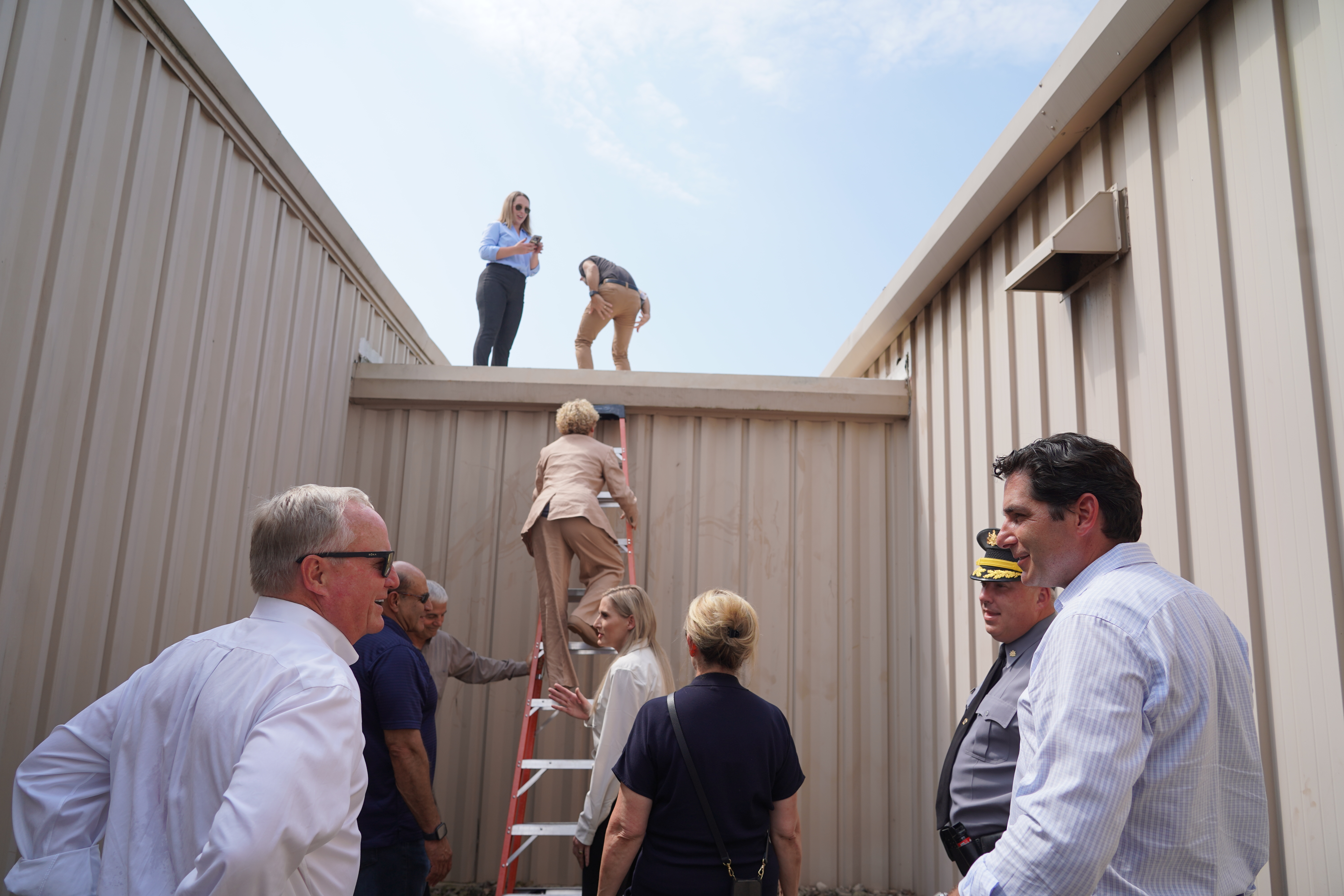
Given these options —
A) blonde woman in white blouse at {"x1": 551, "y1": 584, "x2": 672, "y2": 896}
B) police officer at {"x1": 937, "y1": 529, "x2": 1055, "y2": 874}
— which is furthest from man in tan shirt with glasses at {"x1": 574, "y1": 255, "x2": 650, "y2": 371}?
police officer at {"x1": 937, "y1": 529, "x2": 1055, "y2": 874}

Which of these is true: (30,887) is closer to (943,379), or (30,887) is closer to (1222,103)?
(1222,103)

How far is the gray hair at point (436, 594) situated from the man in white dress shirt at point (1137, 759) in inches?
113

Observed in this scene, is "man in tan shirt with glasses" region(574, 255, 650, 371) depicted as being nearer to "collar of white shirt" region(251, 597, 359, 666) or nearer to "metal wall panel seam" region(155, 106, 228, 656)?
"metal wall panel seam" region(155, 106, 228, 656)

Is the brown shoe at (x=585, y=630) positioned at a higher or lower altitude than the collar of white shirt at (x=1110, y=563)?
lower

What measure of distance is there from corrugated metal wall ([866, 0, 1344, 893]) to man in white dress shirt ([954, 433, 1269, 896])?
87cm

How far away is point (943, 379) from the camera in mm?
4840

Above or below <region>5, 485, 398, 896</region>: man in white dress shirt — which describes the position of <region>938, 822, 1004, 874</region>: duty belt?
below

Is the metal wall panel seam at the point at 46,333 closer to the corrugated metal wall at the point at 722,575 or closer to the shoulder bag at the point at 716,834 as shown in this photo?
the shoulder bag at the point at 716,834

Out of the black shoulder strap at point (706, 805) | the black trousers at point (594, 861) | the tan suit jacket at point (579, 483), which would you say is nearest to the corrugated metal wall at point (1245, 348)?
the black shoulder strap at point (706, 805)

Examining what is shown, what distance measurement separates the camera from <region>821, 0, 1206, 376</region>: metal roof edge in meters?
2.84

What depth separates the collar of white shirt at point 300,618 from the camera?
5.48 feet

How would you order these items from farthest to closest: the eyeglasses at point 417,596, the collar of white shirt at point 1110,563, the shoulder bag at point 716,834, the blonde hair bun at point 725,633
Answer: the eyeglasses at point 417,596 < the blonde hair bun at point 725,633 < the shoulder bag at point 716,834 < the collar of white shirt at point 1110,563

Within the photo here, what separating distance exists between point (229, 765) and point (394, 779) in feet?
5.25

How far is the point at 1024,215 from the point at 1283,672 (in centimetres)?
239
